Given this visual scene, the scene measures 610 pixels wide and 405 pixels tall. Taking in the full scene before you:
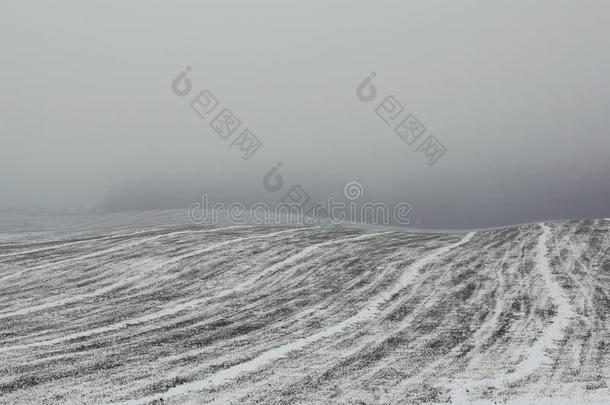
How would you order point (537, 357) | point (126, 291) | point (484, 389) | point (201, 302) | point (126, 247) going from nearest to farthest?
point (484, 389) < point (537, 357) < point (201, 302) < point (126, 291) < point (126, 247)

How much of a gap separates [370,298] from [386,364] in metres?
7.22

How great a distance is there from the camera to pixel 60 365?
11992 millimetres

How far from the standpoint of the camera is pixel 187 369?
11586 mm

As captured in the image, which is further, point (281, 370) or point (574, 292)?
point (574, 292)

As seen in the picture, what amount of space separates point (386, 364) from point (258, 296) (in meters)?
8.55

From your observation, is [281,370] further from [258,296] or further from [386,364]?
[258,296]

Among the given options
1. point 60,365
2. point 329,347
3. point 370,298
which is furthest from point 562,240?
point 60,365

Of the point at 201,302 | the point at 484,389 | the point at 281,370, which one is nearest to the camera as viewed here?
the point at 484,389

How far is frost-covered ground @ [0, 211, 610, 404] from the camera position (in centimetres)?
1054

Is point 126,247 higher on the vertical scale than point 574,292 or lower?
higher

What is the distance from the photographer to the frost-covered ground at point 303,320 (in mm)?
10539

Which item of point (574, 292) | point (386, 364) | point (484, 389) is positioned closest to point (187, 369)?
point (386, 364)

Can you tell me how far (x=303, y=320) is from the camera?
16.4 meters

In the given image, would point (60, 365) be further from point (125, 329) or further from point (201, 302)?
point (201, 302)
